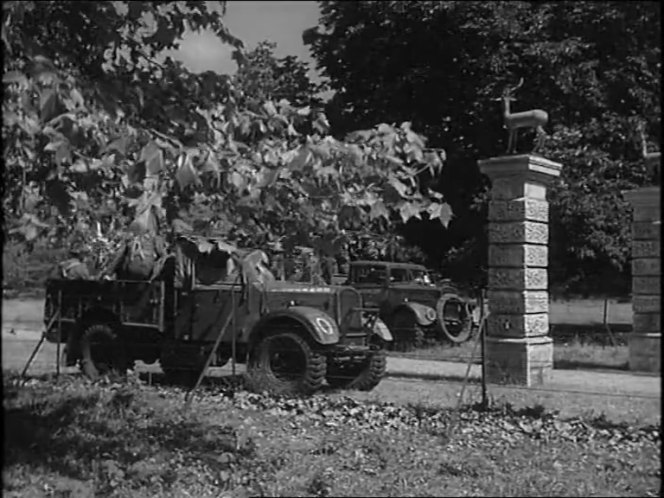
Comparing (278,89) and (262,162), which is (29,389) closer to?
(278,89)

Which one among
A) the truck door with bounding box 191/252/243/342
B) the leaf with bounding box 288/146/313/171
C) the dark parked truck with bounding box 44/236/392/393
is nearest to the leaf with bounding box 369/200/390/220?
the leaf with bounding box 288/146/313/171

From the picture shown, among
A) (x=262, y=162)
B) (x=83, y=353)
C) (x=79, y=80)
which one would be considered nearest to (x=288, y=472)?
(x=262, y=162)

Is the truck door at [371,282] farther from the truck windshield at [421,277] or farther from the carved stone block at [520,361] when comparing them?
the carved stone block at [520,361]

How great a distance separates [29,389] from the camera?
775cm

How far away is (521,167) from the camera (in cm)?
861

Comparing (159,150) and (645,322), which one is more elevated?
(159,150)

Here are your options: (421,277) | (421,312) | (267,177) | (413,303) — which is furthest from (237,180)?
(421,277)

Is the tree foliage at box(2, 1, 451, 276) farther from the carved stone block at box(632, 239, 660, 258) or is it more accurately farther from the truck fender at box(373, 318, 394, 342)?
the carved stone block at box(632, 239, 660, 258)

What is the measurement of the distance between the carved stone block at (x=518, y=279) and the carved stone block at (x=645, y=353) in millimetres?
1078

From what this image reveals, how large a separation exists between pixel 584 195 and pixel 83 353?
5449mm

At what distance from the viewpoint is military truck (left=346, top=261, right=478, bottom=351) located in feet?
33.1

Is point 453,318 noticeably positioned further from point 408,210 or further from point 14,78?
point 14,78

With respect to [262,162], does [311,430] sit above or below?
below

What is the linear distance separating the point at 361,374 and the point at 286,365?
669 millimetres
